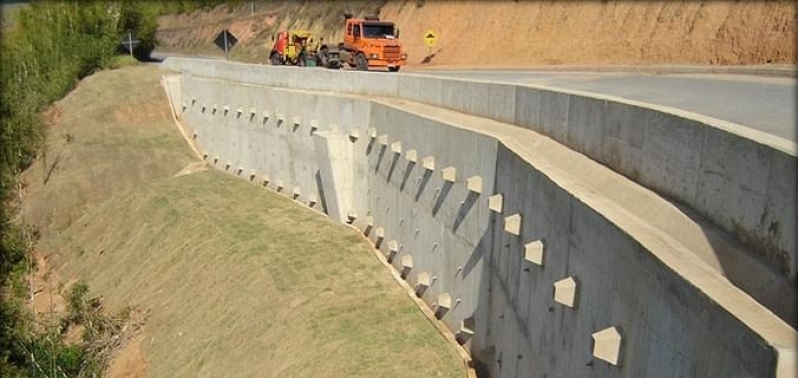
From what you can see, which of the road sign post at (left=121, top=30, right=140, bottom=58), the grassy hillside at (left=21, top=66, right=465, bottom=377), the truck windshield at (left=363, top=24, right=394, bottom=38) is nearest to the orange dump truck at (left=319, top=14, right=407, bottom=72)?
the truck windshield at (left=363, top=24, right=394, bottom=38)

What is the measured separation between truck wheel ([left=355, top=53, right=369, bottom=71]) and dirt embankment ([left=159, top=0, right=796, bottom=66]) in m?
8.01

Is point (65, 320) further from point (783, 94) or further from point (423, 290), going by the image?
point (783, 94)

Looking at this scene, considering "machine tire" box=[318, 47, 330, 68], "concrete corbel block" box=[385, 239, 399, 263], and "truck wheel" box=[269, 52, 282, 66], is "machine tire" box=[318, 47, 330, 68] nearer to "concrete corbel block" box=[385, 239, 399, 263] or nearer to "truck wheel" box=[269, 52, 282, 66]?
"truck wheel" box=[269, 52, 282, 66]

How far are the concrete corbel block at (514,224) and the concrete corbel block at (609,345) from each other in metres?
3.85

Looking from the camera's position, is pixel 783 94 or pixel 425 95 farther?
pixel 425 95

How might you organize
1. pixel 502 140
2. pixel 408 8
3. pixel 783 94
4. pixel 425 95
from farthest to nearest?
pixel 408 8, pixel 425 95, pixel 783 94, pixel 502 140

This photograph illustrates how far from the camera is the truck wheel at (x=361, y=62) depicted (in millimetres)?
31828

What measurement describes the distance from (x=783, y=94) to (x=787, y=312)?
9717mm

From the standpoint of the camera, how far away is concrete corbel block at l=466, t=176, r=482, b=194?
43.1 ft

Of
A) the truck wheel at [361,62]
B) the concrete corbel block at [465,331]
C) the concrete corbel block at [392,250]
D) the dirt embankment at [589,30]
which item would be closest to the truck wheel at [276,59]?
the dirt embankment at [589,30]

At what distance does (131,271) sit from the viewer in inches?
964

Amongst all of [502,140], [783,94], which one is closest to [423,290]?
[502,140]

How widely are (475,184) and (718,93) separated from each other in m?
5.46

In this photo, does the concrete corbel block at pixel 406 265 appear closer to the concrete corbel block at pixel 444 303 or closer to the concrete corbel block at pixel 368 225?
the concrete corbel block at pixel 444 303
